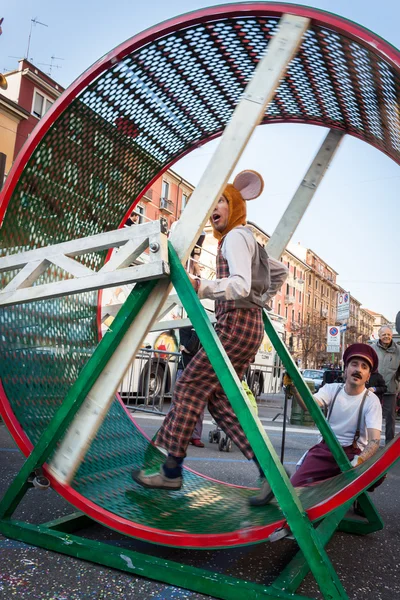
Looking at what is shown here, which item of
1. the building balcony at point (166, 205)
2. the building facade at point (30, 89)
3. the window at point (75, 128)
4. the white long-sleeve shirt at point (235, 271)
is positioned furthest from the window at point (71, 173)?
the building balcony at point (166, 205)

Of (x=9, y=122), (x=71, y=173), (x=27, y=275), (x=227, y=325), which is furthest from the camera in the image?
(x=9, y=122)

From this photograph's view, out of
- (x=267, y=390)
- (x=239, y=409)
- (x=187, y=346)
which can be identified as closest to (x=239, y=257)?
(x=239, y=409)

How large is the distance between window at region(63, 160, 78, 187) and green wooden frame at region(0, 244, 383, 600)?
1.34 meters

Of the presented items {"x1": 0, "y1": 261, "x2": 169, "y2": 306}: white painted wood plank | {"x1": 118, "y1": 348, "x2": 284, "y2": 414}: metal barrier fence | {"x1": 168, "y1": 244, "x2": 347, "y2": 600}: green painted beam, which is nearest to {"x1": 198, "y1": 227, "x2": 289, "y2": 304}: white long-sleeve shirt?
{"x1": 168, "y1": 244, "x2": 347, "y2": 600}: green painted beam

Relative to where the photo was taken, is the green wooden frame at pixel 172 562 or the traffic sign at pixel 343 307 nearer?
the green wooden frame at pixel 172 562

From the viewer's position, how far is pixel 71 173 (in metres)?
3.35

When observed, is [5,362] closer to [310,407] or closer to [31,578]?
[31,578]

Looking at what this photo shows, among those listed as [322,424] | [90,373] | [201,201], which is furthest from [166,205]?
[90,373]

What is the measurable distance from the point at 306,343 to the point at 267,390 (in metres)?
43.6

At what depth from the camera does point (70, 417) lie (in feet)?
7.73

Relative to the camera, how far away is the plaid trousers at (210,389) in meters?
2.61

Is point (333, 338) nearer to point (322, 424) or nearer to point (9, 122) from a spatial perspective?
point (9, 122)

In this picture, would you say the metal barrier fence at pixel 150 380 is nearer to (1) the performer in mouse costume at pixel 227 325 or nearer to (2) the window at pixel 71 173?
(2) the window at pixel 71 173

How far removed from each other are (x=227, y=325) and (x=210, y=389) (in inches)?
14.9
